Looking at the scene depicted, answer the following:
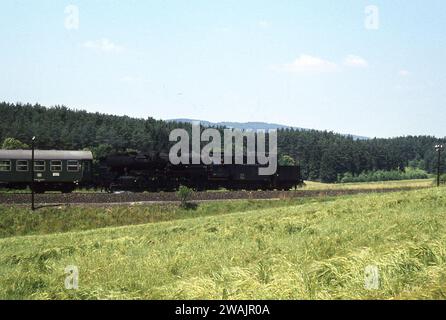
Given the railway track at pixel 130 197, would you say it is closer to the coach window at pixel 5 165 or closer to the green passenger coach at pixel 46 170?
the green passenger coach at pixel 46 170

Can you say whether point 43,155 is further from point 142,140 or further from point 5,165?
point 142,140

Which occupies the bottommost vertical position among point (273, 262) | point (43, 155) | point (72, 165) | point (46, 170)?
point (273, 262)

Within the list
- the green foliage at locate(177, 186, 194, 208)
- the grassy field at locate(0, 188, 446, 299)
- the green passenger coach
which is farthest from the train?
the grassy field at locate(0, 188, 446, 299)

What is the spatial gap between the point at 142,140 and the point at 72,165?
2661 inches

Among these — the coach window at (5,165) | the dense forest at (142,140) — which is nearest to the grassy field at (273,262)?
the coach window at (5,165)

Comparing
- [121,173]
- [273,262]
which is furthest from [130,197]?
[273,262]

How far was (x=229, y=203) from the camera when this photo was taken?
39719mm

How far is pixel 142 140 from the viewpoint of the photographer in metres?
111

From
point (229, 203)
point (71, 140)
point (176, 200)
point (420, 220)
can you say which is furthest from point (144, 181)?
point (71, 140)

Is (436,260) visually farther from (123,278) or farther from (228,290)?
(123,278)

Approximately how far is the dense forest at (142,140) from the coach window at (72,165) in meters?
32.5

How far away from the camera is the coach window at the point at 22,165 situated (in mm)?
41750

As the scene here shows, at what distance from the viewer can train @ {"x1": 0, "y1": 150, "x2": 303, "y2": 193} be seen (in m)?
42.1

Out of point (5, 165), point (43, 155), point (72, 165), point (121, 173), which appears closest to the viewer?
point (5, 165)
